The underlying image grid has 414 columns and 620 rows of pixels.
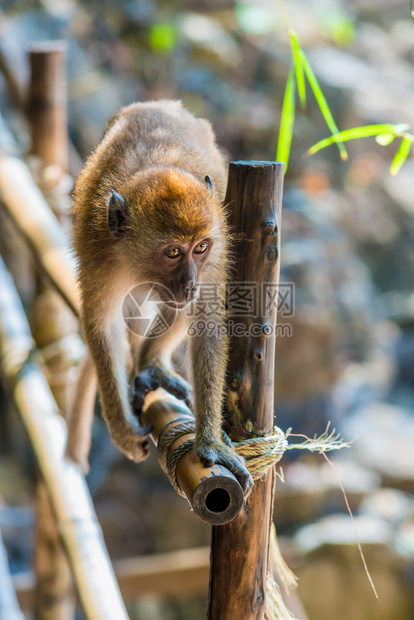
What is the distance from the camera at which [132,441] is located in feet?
8.14

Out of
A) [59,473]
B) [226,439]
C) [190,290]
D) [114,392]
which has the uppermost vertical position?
[190,290]

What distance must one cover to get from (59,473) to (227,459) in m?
1.24

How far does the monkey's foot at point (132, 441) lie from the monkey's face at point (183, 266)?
0.53 meters

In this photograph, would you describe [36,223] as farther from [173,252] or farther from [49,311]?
[173,252]

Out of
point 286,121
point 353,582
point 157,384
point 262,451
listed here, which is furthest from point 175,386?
point 353,582

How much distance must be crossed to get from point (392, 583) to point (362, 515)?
822 millimetres

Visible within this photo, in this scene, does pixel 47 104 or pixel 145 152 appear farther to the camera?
pixel 47 104

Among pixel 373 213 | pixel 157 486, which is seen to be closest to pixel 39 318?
pixel 157 486

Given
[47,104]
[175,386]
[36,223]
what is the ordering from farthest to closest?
[47,104] → [36,223] → [175,386]

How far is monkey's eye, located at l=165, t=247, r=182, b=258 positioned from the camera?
2.18m

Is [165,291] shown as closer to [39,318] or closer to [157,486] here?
[39,318]

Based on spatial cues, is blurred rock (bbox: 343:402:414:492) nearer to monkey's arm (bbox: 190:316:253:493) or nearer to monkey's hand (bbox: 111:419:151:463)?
monkey's hand (bbox: 111:419:151:463)

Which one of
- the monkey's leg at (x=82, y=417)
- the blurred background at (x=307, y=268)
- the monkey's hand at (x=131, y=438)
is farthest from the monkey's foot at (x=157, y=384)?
the blurred background at (x=307, y=268)

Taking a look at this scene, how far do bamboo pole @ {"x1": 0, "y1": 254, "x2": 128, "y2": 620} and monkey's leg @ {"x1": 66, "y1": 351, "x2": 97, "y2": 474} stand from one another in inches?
2.9
